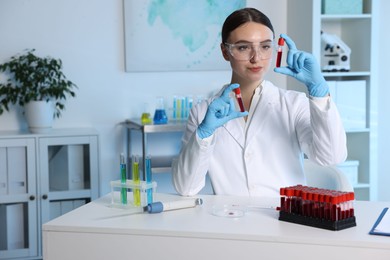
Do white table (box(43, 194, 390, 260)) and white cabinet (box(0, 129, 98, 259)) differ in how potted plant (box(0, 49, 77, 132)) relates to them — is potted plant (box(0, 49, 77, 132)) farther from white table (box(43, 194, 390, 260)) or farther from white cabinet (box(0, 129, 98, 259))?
white table (box(43, 194, 390, 260))

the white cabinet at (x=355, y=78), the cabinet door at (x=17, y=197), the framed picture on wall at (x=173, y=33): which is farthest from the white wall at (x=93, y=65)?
the white cabinet at (x=355, y=78)

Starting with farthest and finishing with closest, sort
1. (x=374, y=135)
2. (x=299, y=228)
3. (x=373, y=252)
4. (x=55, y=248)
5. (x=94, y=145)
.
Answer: (x=374, y=135) → (x=94, y=145) → (x=55, y=248) → (x=299, y=228) → (x=373, y=252)

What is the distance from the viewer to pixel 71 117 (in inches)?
150

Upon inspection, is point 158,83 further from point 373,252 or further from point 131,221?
point 373,252

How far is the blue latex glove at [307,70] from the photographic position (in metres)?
1.88

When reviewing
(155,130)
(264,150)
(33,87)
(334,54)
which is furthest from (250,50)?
(33,87)

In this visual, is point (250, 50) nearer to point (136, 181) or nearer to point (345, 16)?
point (136, 181)

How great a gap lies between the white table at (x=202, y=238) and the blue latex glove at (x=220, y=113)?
299 millimetres

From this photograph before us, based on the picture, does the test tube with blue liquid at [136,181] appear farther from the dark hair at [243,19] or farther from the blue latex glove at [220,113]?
the dark hair at [243,19]

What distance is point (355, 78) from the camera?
3883 mm

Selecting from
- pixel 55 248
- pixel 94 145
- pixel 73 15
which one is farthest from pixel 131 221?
pixel 73 15

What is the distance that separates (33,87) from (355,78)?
6.80 ft

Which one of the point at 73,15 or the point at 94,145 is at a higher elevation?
the point at 73,15

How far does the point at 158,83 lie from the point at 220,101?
2.00 m
